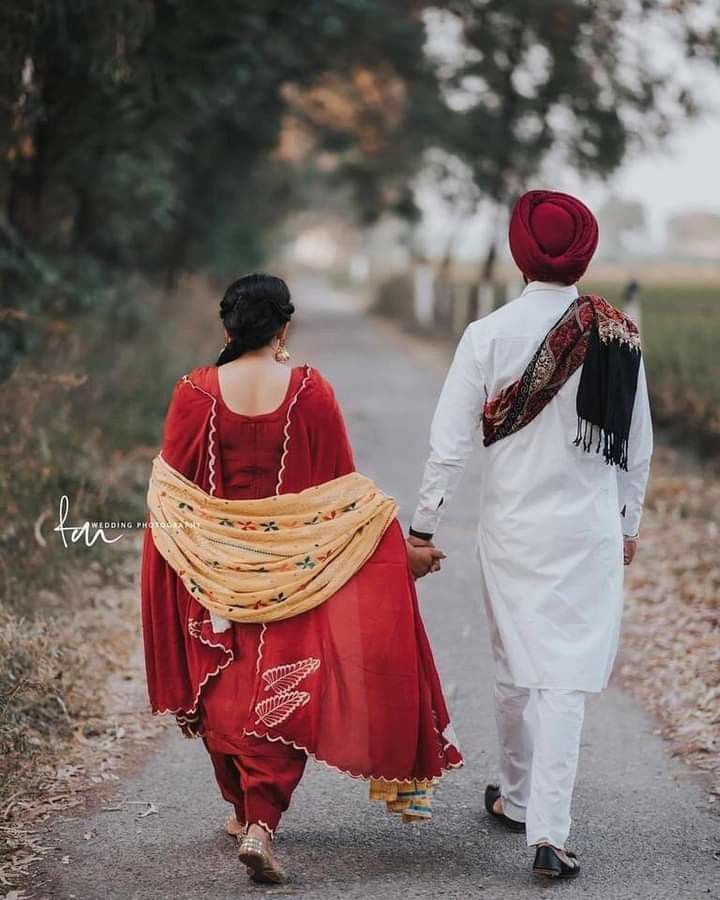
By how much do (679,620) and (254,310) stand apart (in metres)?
4.10

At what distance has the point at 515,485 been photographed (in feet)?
13.6

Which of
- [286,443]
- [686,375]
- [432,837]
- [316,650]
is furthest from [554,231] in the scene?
[686,375]

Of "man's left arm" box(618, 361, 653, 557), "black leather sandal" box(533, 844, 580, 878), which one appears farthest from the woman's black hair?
"black leather sandal" box(533, 844, 580, 878)

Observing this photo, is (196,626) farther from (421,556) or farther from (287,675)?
(421,556)

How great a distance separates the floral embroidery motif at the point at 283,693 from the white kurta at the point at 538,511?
1.92ft

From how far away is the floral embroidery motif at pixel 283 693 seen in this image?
4.00 metres

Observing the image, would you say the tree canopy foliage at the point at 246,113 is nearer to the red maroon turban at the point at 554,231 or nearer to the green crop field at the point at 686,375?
the green crop field at the point at 686,375

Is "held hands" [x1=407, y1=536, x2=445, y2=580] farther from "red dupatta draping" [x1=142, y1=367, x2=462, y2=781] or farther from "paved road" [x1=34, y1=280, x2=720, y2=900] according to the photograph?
"paved road" [x1=34, y1=280, x2=720, y2=900]

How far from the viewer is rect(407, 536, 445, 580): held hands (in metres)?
4.17

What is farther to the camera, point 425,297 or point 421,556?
point 425,297

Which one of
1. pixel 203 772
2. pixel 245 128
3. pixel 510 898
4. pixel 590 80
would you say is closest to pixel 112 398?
pixel 203 772

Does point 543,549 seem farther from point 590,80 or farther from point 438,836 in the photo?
point 590,80

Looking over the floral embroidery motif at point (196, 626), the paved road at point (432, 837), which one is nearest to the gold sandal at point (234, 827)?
the paved road at point (432, 837)

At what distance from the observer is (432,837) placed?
4.47 metres
